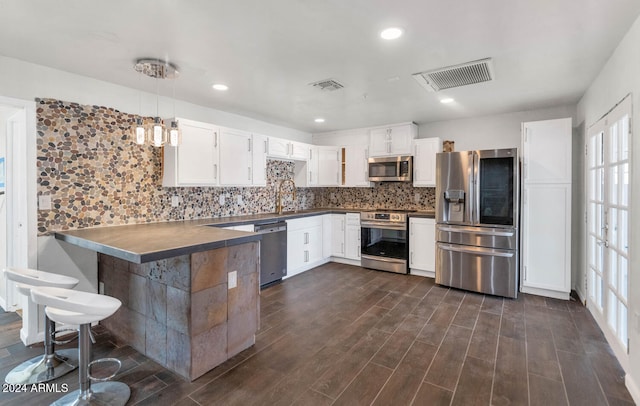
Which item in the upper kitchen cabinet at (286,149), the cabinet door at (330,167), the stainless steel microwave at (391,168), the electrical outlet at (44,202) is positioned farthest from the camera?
the cabinet door at (330,167)

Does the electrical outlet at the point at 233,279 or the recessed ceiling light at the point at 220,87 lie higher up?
the recessed ceiling light at the point at 220,87

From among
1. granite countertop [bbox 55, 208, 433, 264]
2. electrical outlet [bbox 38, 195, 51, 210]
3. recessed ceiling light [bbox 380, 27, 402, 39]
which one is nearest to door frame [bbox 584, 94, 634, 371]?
recessed ceiling light [bbox 380, 27, 402, 39]

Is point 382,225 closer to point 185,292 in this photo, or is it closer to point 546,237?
point 546,237

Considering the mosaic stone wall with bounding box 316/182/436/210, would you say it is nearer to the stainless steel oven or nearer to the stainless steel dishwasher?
the stainless steel oven

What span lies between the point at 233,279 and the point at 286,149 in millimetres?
2828

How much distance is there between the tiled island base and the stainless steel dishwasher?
1.36 metres

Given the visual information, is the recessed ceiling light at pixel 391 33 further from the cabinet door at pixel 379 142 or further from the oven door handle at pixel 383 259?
the oven door handle at pixel 383 259

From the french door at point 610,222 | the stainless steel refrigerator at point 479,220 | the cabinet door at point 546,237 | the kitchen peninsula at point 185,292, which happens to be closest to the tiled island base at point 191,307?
the kitchen peninsula at point 185,292

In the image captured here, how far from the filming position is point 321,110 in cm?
425

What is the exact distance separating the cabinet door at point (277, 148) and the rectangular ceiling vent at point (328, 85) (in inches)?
58.0

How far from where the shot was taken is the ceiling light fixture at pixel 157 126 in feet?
8.25

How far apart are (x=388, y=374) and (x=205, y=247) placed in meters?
1.55

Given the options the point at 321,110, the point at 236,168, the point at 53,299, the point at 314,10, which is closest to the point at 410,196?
the point at 321,110

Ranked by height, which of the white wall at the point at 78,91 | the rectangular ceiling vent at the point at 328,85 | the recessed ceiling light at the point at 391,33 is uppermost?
the rectangular ceiling vent at the point at 328,85
